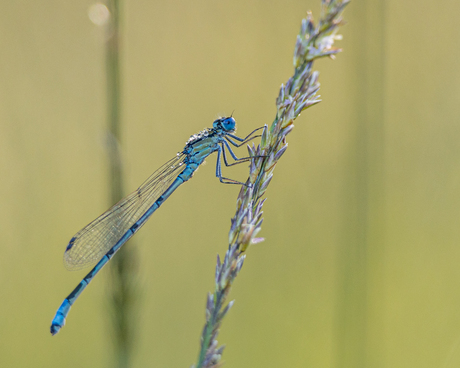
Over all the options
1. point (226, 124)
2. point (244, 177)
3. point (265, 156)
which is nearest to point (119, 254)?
point (265, 156)

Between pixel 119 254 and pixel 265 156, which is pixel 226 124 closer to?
pixel 265 156

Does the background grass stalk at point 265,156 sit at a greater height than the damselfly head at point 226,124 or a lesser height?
lesser

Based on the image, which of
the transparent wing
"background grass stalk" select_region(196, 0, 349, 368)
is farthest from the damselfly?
"background grass stalk" select_region(196, 0, 349, 368)

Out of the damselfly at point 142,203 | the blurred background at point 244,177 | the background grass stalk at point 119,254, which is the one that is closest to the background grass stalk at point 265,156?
the background grass stalk at point 119,254

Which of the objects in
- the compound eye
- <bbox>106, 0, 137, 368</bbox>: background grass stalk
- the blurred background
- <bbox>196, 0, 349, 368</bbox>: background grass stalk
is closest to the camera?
<bbox>196, 0, 349, 368</bbox>: background grass stalk

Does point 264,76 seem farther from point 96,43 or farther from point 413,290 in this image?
point 413,290

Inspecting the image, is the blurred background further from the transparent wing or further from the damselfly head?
the damselfly head

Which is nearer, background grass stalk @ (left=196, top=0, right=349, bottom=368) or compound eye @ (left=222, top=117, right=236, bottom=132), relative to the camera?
background grass stalk @ (left=196, top=0, right=349, bottom=368)

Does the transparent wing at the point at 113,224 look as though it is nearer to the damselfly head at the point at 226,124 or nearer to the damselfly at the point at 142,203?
the damselfly at the point at 142,203
